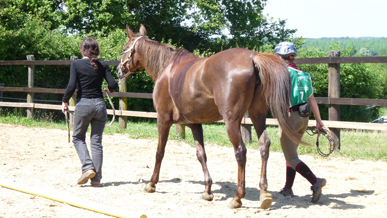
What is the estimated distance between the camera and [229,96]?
399 cm

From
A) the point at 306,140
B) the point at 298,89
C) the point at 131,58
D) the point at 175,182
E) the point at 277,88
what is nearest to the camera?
the point at 277,88

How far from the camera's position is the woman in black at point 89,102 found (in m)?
4.91

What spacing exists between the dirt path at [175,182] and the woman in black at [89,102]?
0.31 metres

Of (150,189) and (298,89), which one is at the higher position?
(298,89)

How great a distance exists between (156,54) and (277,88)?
196cm

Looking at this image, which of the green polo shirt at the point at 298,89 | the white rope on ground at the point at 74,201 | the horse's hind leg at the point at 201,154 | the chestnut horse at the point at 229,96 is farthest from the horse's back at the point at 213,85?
the white rope on ground at the point at 74,201

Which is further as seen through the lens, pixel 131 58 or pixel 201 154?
pixel 131 58

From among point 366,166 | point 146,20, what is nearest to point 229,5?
point 146,20

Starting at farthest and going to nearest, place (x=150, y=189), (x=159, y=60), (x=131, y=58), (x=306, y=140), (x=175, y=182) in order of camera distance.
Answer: (x=306, y=140) < (x=131, y=58) < (x=175, y=182) < (x=159, y=60) < (x=150, y=189)

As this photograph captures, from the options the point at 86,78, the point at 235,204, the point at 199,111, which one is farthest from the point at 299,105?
the point at 86,78

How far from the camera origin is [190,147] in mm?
8062

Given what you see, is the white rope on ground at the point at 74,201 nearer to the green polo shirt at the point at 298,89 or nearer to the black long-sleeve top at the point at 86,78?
the black long-sleeve top at the point at 86,78

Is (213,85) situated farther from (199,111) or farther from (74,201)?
(74,201)

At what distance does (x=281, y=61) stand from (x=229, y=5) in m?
18.2
